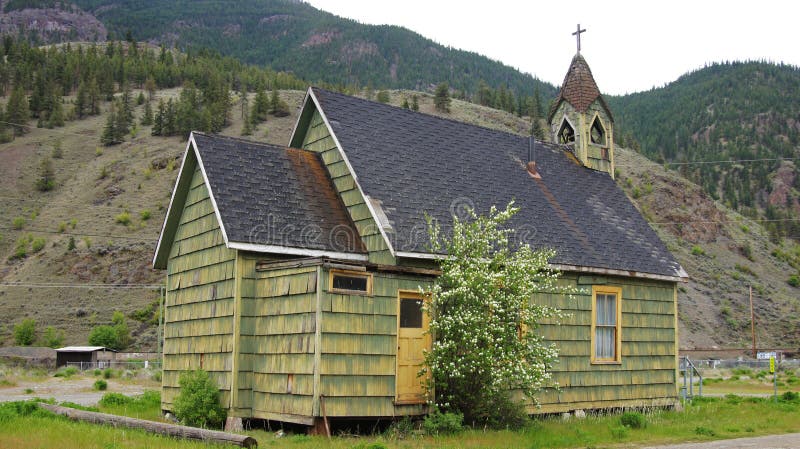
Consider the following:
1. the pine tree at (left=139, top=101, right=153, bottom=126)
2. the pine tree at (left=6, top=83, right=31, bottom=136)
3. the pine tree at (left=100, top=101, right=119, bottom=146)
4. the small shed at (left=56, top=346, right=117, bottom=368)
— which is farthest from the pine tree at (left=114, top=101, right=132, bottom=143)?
the small shed at (left=56, top=346, right=117, bottom=368)

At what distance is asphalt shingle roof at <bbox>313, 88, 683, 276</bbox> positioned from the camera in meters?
18.1

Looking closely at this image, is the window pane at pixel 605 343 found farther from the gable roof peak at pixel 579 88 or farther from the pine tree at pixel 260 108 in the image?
the pine tree at pixel 260 108

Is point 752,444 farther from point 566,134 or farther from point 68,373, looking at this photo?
point 68,373

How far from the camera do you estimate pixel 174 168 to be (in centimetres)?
8112

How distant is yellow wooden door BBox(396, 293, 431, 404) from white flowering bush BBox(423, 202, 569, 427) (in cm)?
26

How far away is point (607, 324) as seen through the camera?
20031 millimetres

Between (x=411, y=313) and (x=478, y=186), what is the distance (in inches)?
208

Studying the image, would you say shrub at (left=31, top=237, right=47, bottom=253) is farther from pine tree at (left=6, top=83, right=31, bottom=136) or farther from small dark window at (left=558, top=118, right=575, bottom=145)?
small dark window at (left=558, top=118, right=575, bottom=145)

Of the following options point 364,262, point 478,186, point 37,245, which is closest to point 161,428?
point 364,262

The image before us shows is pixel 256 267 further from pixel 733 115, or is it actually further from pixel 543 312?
pixel 733 115

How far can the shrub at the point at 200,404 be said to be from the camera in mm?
15938

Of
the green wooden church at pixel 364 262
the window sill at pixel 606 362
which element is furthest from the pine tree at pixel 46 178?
the window sill at pixel 606 362

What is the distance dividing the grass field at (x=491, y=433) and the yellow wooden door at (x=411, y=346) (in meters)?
0.85

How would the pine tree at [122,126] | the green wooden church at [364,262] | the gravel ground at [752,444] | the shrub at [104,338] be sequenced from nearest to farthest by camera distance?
the gravel ground at [752,444], the green wooden church at [364,262], the shrub at [104,338], the pine tree at [122,126]
